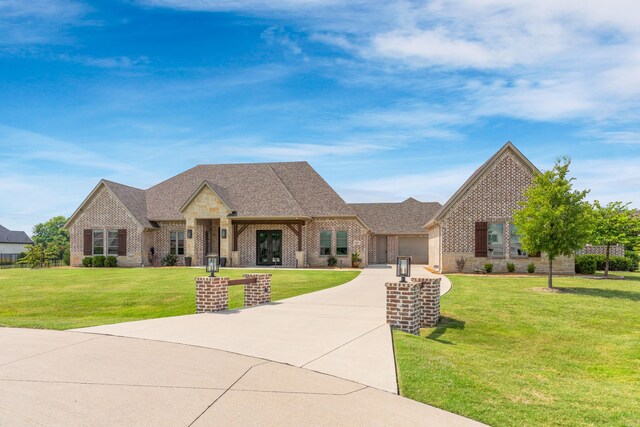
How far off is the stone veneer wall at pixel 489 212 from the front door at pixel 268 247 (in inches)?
444

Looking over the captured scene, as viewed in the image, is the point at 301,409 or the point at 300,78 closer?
the point at 301,409

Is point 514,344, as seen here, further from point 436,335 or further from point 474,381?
point 474,381

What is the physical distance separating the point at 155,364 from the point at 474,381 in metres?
4.56

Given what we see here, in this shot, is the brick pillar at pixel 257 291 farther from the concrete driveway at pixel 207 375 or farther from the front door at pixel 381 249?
the front door at pixel 381 249

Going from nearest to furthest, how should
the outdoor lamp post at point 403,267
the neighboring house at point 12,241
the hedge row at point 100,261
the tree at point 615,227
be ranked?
the outdoor lamp post at point 403,267 < the tree at point 615,227 < the hedge row at point 100,261 < the neighboring house at point 12,241

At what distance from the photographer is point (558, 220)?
61.6 feet

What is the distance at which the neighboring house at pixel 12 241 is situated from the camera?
209ft

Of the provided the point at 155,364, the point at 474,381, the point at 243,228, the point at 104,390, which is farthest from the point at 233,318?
the point at 243,228

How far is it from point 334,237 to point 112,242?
1585 centimetres

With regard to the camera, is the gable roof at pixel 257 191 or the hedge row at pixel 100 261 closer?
the gable roof at pixel 257 191

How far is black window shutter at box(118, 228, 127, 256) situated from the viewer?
33406mm

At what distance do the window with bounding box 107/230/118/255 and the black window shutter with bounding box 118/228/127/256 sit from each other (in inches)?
16.8

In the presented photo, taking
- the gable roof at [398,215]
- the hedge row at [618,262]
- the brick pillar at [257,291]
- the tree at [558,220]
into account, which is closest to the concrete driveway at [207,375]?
the brick pillar at [257,291]

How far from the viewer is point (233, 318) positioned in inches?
433
